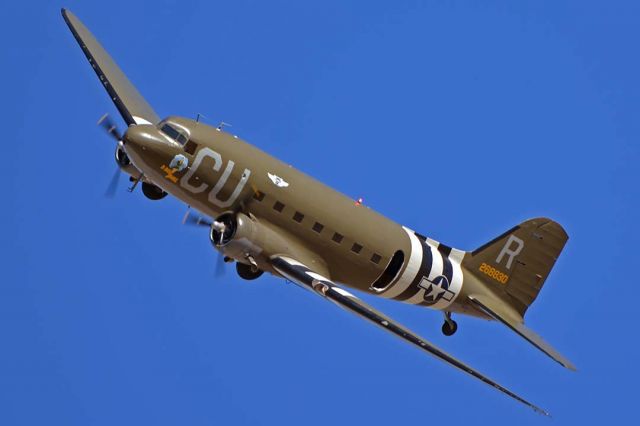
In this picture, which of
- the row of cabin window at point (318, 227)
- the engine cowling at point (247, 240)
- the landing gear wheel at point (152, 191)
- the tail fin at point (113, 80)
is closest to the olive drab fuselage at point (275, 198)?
the row of cabin window at point (318, 227)

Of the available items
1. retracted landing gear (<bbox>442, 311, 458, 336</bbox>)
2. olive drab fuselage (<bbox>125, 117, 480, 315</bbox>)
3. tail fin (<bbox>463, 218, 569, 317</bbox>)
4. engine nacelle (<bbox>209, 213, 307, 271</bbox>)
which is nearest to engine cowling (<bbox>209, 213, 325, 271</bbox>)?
engine nacelle (<bbox>209, 213, 307, 271</bbox>)

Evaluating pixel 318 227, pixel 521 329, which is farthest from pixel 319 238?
pixel 521 329

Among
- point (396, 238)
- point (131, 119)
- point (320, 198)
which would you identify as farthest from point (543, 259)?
point (131, 119)

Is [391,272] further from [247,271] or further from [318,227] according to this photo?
[247,271]

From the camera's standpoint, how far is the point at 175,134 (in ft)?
113

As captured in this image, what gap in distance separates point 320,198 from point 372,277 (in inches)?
117

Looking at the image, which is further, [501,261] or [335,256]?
[501,261]

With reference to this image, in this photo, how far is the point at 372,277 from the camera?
120 feet

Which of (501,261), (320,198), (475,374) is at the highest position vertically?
(501,261)

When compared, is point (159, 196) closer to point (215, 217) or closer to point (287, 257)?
point (215, 217)

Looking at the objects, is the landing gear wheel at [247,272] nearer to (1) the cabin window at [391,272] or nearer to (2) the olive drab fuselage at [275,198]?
(2) the olive drab fuselage at [275,198]

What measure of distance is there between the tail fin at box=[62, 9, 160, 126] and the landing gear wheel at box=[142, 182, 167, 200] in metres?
1.89

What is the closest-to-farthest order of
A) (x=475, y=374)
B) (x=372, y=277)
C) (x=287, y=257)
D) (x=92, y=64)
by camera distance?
(x=475, y=374), (x=287, y=257), (x=372, y=277), (x=92, y=64)

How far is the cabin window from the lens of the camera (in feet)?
120
